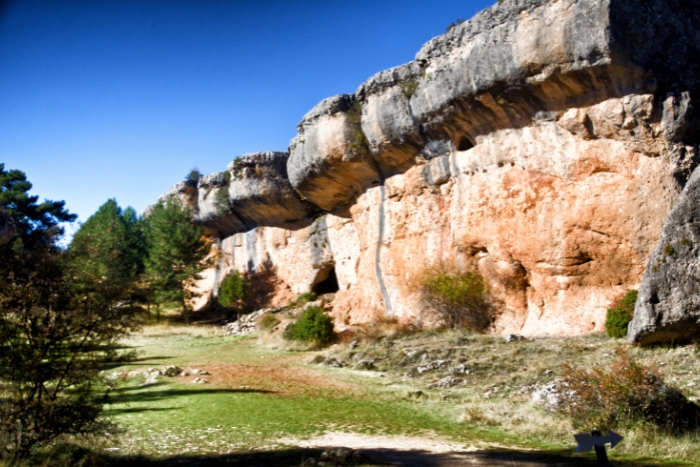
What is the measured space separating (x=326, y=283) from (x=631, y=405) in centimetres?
2531

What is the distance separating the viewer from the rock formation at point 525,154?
14961mm

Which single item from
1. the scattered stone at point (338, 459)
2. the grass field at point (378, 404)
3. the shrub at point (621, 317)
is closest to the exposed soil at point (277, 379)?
the grass field at point (378, 404)

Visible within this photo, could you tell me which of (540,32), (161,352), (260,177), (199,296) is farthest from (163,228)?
(540,32)

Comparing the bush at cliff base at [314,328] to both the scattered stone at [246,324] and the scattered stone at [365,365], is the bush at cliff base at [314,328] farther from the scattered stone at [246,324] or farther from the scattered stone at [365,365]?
the scattered stone at [246,324]

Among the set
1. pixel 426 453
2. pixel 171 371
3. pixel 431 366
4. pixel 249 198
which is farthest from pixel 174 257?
pixel 426 453

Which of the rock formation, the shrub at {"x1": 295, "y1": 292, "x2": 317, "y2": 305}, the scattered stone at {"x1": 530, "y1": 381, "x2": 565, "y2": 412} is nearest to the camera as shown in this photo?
the scattered stone at {"x1": 530, "y1": 381, "x2": 565, "y2": 412}

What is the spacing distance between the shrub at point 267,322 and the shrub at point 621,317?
15570 millimetres

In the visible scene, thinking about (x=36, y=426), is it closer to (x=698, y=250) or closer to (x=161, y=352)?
(x=698, y=250)

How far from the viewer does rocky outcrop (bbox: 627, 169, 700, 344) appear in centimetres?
1161

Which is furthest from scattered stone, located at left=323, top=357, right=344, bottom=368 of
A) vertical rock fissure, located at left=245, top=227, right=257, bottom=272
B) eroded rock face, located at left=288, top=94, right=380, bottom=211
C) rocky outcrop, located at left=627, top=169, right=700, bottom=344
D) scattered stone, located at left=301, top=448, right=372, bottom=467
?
vertical rock fissure, located at left=245, top=227, right=257, bottom=272

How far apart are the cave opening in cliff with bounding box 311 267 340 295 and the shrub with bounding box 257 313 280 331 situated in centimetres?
423

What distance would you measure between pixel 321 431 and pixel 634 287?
34.1 ft

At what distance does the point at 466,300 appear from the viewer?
18.4 m

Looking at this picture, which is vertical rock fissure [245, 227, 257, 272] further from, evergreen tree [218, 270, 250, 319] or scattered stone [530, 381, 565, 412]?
scattered stone [530, 381, 565, 412]
